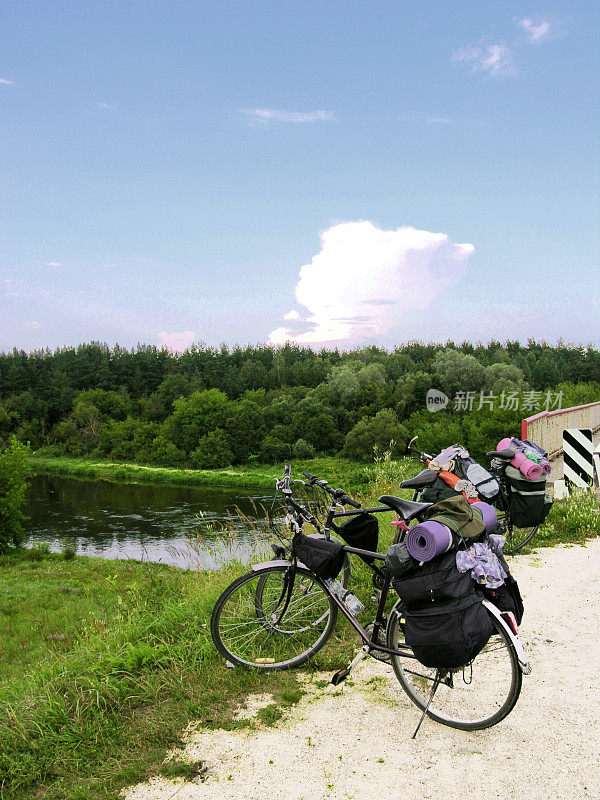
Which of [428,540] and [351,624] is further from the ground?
[428,540]

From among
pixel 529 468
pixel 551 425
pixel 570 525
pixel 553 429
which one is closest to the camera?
pixel 529 468

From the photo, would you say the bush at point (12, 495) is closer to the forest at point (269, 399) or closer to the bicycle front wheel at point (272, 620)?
the forest at point (269, 399)

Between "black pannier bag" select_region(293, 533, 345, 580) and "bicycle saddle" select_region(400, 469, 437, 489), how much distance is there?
0.87 meters

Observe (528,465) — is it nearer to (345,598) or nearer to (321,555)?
(345,598)

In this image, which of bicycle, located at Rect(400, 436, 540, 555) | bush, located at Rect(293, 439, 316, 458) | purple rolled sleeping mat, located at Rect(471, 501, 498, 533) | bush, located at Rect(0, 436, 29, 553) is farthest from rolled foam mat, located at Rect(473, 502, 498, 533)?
bush, located at Rect(293, 439, 316, 458)

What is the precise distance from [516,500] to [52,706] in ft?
13.8

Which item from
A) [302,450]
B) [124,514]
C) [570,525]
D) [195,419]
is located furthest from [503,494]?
[195,419]

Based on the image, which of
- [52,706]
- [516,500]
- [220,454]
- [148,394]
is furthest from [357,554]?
[148,394]

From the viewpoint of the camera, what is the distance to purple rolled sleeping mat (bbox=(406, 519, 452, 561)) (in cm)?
263

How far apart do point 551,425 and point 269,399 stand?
229 feet

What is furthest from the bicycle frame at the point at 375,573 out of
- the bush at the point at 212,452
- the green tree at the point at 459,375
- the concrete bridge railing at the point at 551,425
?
the green tree at the point at 459,375

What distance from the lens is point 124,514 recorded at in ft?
127

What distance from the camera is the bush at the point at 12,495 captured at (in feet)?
97.2

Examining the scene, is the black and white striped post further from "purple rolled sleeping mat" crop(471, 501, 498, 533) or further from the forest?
the forest
